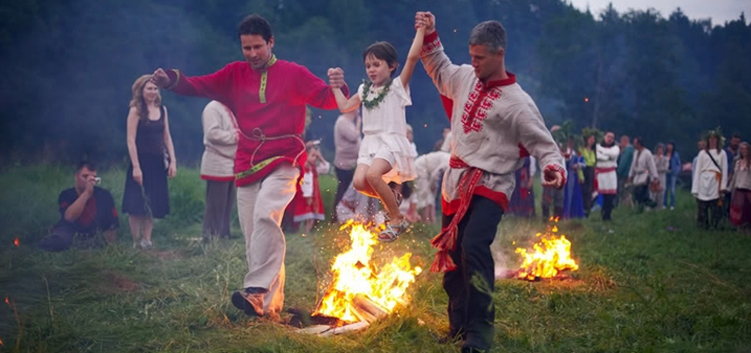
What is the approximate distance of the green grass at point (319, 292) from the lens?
4828 millimetres

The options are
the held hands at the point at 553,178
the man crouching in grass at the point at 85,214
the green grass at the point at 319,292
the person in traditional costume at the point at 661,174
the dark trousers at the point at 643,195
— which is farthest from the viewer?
the person in traditional costume at the point at 661,174

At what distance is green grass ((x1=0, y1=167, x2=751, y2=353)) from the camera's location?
483cm

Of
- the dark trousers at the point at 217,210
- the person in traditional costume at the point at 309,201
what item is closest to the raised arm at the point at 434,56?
the dark trousers at the point at 217,210

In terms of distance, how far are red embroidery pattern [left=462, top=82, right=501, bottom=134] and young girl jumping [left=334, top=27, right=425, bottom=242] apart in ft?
3.22

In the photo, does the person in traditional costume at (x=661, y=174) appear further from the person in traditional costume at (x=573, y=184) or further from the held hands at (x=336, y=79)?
the held hands at (x=336, y=79)

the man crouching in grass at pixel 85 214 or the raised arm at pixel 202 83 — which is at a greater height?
the raised arm at pixel 202 83

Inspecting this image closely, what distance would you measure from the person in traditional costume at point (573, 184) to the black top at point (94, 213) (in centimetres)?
895

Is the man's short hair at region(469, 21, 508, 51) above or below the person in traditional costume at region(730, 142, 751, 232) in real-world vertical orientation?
above

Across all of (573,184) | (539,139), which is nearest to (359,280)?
(539,139)

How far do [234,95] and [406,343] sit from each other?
245 centimetres

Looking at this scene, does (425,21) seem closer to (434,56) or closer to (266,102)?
(434,56)

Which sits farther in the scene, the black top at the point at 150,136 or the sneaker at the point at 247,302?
the black top at the point at 150,136

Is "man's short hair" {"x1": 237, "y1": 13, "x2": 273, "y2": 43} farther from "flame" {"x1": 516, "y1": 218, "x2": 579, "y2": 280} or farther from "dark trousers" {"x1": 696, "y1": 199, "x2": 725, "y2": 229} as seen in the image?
"dark trousers" {"x1": 696, "y1": 199, "x2": 725, "y2": 229}

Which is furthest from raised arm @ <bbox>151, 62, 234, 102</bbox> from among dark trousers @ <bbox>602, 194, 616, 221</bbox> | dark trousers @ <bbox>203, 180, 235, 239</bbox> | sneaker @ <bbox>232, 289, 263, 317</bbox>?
dark trousers @ <bbox>602, 194, 616, 221</bbox>
